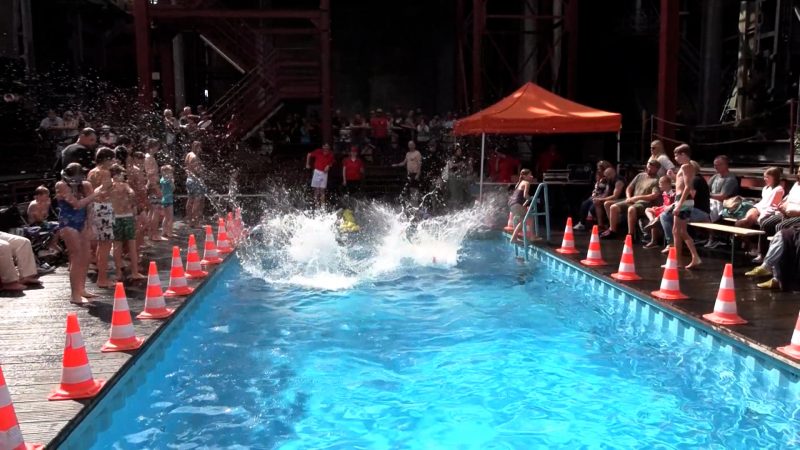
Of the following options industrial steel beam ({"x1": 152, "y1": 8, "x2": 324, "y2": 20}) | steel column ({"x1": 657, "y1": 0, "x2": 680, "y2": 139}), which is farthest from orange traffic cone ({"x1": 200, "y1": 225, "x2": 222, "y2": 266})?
steel column ({"x1": 657, "y1": 0, "x2": 680, "y2": 139})

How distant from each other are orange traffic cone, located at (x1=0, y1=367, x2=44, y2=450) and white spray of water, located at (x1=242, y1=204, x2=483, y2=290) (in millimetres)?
5542

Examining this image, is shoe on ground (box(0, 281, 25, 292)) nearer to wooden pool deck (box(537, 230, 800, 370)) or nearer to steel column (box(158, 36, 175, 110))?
wooden pool deck (box(537, 230, 800, 370))

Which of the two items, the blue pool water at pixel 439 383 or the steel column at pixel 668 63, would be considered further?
the steel column at pixel 668 63

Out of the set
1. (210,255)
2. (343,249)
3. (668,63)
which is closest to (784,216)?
(343,249)

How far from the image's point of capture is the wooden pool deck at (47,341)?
4223mm

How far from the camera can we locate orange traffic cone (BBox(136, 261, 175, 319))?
6.50 metres

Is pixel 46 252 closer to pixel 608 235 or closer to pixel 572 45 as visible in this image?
pixel 608 235

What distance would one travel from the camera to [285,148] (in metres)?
19.8

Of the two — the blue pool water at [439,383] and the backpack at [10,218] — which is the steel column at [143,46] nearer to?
the backpack at [10,218]

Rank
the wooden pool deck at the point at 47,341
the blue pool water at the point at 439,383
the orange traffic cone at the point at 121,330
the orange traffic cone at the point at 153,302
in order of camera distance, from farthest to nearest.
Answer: the orange traffic cone at the point at 153,302 < the orange traffic cone at the point at 121,330 < the blue pool water at the point at 439,383 < the wooden pool deck at the point at 47,341

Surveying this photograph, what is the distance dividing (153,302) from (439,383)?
3.03 m

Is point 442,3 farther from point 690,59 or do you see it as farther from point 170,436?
point 170,436

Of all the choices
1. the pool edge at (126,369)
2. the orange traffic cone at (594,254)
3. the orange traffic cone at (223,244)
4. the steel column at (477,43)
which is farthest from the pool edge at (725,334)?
the steel column at (477,43)

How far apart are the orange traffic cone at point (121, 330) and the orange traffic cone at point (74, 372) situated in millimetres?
909
